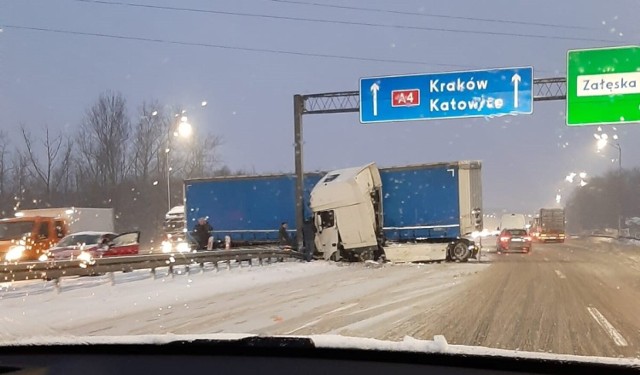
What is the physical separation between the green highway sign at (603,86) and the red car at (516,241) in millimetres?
13658

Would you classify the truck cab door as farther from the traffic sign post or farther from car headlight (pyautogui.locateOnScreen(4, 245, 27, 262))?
car headlight (pyautogui.locateOnScreen(4, 245, 27, 262))

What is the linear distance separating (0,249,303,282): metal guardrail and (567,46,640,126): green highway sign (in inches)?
469

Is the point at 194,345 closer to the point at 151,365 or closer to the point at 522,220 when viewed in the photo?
the point at 151,365

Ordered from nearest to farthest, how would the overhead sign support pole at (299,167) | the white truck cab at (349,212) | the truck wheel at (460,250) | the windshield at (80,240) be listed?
the windshield at (80,240)
the white truck cab at (349,212)
the truck wheel at (460,250)
the overhead sign support pole at (299,167)

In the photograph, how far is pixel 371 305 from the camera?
12.5 meters

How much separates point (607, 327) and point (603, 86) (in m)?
15.8

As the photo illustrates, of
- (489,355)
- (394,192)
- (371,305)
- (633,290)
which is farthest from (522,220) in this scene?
(489,355)

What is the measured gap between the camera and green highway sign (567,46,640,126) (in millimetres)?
22938

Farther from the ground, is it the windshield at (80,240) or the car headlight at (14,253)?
the windshield at (80,240)

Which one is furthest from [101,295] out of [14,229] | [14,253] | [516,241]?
[516,241]

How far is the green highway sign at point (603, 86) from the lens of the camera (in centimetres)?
2294

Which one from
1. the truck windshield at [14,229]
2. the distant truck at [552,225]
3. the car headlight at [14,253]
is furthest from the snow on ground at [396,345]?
the distant truck at [552,225]

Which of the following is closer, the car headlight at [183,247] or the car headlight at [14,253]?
the car headlight at [14,253]

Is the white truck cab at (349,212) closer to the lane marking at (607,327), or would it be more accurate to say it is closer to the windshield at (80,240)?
the windshield at (80,240)
